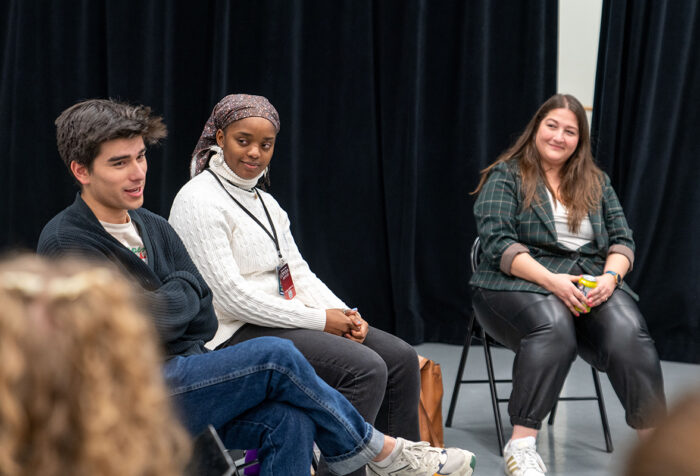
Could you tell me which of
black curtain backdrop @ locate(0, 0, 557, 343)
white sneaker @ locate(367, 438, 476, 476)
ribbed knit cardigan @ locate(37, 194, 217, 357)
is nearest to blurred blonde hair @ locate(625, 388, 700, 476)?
ribbed knit cardigan @ locate(37, 194, 217, 357)

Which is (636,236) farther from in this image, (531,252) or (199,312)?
(199,312)

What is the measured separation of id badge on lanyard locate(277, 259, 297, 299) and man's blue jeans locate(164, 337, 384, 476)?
2.02ft

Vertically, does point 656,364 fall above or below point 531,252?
below

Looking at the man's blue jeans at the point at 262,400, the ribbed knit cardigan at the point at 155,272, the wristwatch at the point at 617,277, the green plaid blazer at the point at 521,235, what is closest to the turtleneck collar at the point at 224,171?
the ribbed knit cardigan at the point at 155,272

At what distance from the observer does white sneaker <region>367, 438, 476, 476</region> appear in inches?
84.5

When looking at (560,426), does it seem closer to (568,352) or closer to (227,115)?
(568,352)

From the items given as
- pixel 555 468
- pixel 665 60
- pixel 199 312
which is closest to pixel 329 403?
pixel 199 312

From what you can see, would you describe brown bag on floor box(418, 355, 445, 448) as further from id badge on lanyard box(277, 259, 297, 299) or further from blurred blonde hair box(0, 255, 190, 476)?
blurred blonde hair box(0, 255, 190, 476)

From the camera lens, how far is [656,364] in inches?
104

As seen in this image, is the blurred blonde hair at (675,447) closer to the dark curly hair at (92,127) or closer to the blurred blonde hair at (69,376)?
the blurred blonde hair at (69,376)

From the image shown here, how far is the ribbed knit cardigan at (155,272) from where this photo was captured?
1911 millimetres

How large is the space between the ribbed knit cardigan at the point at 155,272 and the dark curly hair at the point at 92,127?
124mm

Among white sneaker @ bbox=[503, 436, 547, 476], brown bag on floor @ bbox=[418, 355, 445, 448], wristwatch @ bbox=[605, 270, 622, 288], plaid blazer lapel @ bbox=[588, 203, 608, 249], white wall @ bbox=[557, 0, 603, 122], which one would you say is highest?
white wall @ bbox=[557, 0, 603, 122]

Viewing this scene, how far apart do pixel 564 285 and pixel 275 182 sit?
5.67 ft
